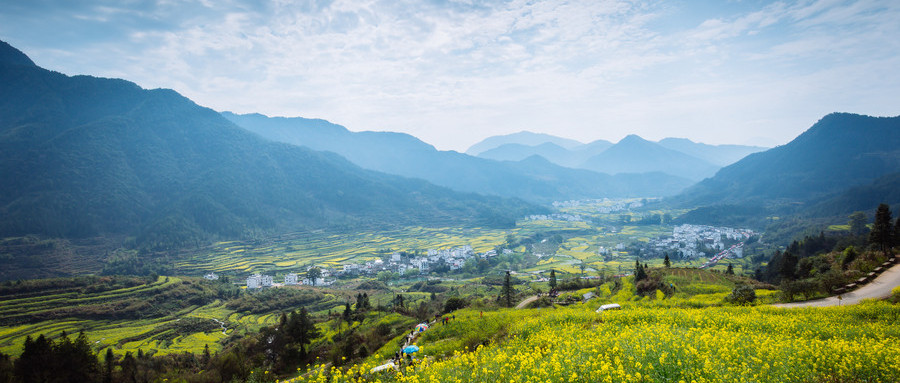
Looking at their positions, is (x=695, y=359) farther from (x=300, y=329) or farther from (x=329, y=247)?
(x=329, y=247)

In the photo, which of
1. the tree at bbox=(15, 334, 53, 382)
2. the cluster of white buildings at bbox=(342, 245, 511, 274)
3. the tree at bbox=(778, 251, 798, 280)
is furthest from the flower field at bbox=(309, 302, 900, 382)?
the cluster of white buildings at bbox=(342, 245, 511, 274)

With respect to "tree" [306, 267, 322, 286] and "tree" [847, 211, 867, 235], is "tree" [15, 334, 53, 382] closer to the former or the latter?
"tree" [306, 267, 322, 286]

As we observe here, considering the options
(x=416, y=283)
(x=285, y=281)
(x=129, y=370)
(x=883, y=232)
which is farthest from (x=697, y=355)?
(x=285, y=281)

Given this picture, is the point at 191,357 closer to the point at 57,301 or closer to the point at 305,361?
the point at 305,361

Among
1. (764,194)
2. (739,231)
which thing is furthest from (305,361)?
(764,194)

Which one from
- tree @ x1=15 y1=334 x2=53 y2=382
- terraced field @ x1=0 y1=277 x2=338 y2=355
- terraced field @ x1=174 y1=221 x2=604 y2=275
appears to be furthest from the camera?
terraced field @ x1=174 y1=221 x2=604 y2=275

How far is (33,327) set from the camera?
54.7m

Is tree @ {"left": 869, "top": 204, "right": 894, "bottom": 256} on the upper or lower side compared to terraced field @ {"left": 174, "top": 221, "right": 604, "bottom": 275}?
upper

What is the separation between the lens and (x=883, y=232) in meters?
31.0

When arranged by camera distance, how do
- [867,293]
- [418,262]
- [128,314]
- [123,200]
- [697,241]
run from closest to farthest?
[867,293], [128,314], [418,262], [697,241], [123,200]

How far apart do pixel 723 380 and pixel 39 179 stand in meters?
222

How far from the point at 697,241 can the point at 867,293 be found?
3997 inches

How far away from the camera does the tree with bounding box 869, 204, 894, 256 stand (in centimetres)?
3097

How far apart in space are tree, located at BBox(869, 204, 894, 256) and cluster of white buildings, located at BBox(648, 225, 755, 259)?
66495 millimetres
